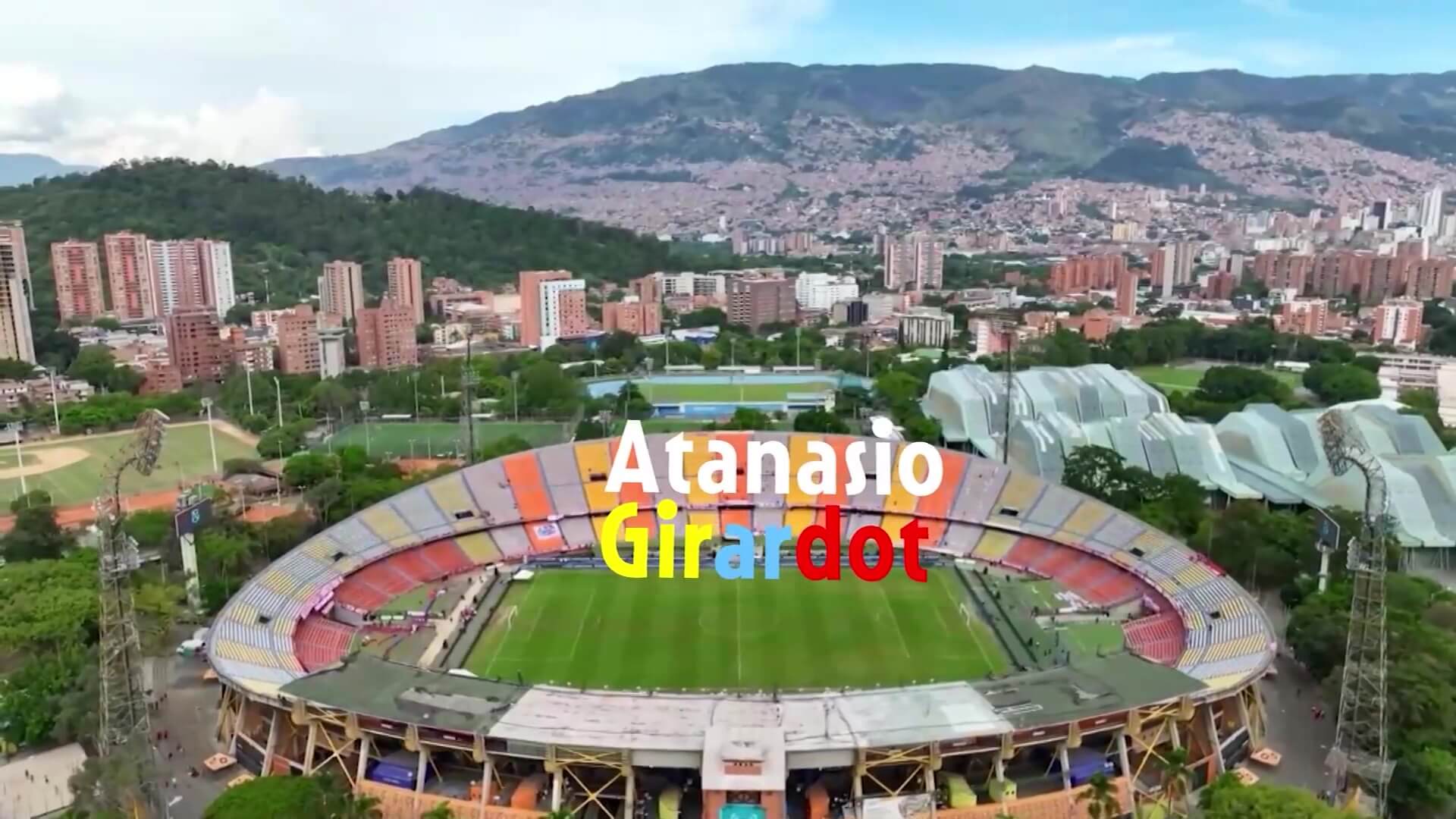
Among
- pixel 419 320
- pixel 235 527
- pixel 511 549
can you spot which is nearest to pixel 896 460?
pixel 511 549

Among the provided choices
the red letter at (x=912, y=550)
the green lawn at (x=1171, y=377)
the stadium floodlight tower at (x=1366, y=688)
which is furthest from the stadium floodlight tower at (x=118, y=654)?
the green lawn at (x=1171, y=377)

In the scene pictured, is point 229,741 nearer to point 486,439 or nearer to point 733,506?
point 733,506

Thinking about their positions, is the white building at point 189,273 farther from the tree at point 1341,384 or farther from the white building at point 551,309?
the tree at point 1341,384

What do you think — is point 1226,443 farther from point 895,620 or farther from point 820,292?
point 820,292

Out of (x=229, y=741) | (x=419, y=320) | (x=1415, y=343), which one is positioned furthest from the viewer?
(x=419, y=320)

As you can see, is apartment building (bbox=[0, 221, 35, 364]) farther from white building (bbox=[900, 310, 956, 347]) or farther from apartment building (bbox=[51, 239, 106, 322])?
white building (bbox=[900, 310, 956, 347])

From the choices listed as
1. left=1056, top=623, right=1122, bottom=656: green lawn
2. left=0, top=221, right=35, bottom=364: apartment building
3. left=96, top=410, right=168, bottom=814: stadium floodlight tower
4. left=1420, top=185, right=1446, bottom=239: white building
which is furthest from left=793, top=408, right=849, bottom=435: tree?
left=1420, top=185, right=1446, bottom=239: white building

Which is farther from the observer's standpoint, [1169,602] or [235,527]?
[235,527]
